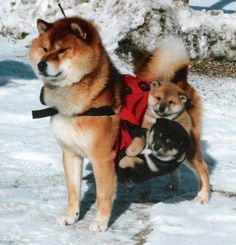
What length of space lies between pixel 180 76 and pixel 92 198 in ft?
4.21

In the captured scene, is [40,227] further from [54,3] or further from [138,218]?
[54,3]

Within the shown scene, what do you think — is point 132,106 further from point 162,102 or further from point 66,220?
point 66,220

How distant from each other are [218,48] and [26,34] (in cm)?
342

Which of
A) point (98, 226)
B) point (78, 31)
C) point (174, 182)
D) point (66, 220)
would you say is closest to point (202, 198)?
point (174, 182)

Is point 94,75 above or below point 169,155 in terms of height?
above

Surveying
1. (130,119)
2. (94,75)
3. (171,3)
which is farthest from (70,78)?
(171,3)

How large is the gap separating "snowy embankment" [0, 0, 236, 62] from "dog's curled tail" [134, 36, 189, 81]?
484 cm

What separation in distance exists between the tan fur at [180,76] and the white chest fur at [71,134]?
1097mm

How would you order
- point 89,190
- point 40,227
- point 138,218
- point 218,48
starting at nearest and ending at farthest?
point 40,227 < point 138,218 < point 89,190 < point 218,48

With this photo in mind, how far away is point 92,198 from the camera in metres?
5.28

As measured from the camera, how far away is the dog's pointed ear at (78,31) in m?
4.20

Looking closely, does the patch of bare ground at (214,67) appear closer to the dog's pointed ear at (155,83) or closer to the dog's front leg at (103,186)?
the dog's pointed ear at (155,83)

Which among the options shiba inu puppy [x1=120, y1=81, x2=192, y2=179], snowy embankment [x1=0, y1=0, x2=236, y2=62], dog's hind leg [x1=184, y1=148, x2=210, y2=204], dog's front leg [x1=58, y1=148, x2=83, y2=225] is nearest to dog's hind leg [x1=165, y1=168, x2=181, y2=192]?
dog's hind leg [x1=184, y1=148, x2=210, y2=204]

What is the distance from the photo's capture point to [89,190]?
5496 mm
